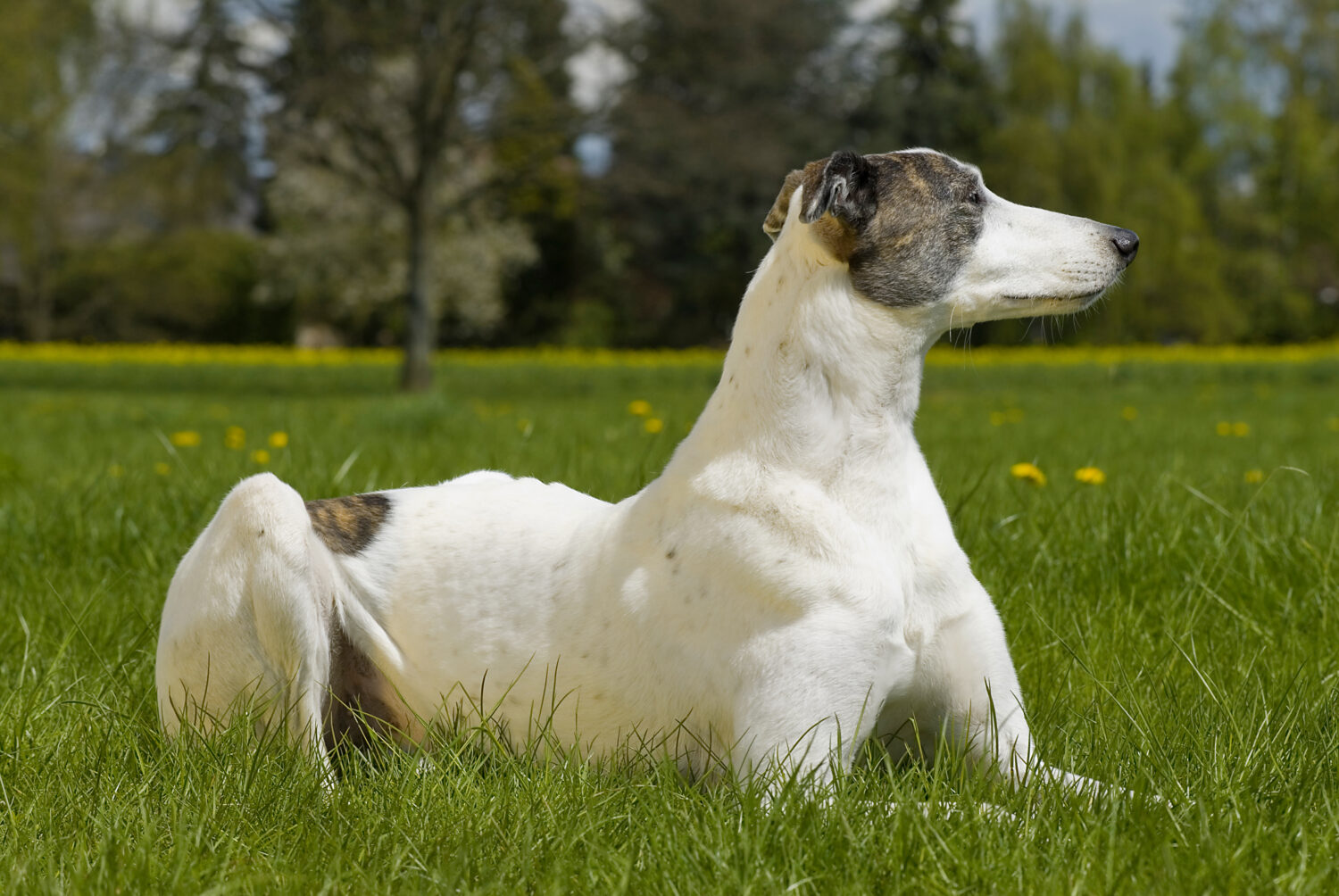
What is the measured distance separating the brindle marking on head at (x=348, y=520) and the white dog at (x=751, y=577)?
10 millimetres

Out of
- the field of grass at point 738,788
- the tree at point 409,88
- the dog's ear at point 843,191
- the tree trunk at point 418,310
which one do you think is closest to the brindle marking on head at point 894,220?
the dog's ear at point 843,191

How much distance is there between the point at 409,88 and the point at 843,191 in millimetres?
17737

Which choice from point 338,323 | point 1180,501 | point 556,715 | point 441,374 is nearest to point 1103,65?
point 338,323

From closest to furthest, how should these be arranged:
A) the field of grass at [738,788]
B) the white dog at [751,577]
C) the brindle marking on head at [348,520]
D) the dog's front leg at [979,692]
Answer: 1. the field of grass at [738,788]
2. the white dog at [751,577]
3. the dog's front leg at [979,692]
4. the brindle marking on head at [348,520]

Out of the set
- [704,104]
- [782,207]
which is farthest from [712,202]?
[782,207]

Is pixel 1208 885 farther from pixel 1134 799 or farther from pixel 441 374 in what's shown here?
pixel 441 374

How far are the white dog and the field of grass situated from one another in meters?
0.14

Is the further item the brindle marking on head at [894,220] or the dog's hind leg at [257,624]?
the dog's hind leg at [257,624]

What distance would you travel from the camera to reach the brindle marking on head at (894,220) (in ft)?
8.34

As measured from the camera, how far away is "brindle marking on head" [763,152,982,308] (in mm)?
2541

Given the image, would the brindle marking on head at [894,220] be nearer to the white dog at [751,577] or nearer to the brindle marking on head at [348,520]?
the white dog at [751,577]

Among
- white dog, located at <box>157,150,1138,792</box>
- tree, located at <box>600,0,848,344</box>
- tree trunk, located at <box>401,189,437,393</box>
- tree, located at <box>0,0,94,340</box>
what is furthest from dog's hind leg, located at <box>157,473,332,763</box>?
tree, located at <box>0,0,94,340</box>

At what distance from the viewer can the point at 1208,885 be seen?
1.88 metres

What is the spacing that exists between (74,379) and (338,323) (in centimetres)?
1874
